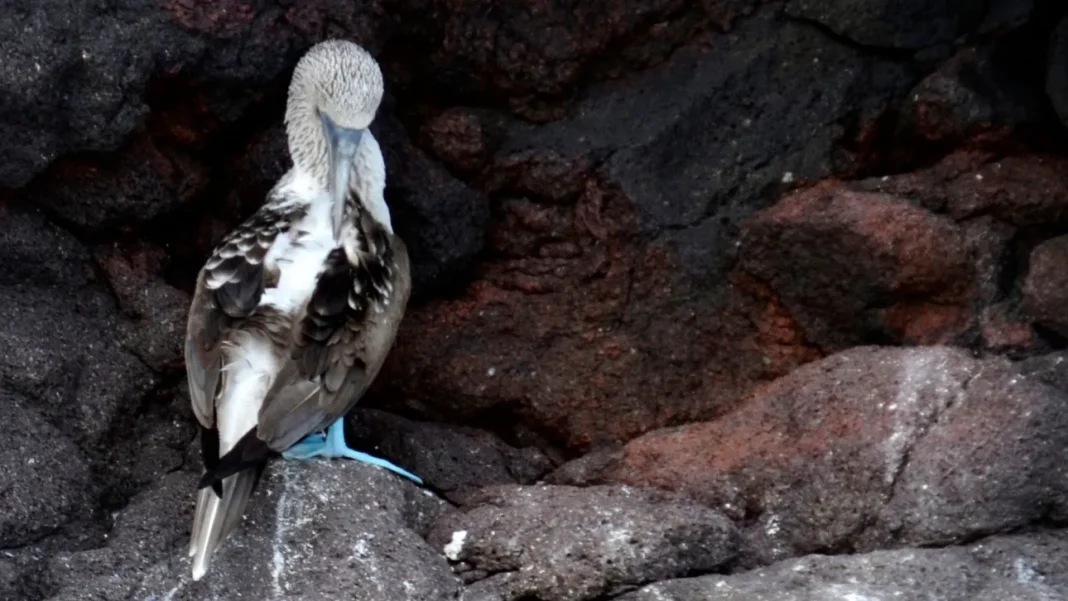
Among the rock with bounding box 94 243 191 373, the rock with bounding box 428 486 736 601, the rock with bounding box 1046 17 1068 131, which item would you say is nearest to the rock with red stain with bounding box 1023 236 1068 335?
the rock with bounding box 1046 17 1068 131

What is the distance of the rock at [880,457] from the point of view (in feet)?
11.8

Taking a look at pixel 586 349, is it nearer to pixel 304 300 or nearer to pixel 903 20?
pixel 304 300

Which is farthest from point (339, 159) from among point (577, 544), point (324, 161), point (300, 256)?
point (577, 544)

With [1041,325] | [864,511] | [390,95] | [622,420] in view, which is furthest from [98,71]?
[1041,325]

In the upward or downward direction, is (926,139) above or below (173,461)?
above

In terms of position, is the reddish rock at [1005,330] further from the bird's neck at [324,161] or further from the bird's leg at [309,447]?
the bird's leg at [309,447]

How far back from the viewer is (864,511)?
3713mm

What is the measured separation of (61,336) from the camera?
415 cm

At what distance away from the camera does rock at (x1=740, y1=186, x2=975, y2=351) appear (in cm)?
442

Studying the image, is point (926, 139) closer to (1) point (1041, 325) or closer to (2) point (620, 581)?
(1) point (1041, 325)

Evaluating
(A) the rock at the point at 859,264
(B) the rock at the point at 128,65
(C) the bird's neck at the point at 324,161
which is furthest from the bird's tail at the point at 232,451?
(A) the rock at the point at 859,264

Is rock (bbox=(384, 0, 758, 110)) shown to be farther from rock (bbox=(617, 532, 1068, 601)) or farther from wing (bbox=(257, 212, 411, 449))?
rock (bbox=(617, 532, 1068, 601))

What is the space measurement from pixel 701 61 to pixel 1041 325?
1406 millimetres

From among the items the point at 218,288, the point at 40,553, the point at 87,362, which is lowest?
the point at 40,553
